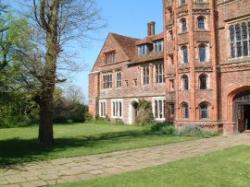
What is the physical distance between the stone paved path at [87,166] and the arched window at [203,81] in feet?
33.6

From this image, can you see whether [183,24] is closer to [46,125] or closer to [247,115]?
[247,115]

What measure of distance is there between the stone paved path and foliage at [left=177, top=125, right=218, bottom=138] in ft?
23.1

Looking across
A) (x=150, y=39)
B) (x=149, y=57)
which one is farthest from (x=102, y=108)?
(x=150, y=39)

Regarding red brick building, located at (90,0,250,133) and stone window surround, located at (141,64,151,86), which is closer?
red brick building, located at (90,0,250,133)

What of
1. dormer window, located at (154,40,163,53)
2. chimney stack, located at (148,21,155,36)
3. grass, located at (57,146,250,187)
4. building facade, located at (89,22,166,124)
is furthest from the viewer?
chimney stack, located at (148,21,155,36)

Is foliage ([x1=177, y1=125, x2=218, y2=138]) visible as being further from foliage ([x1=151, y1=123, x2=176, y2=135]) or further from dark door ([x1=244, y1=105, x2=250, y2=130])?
dark door ([x1=244, y1=105, x2=250, y2=130])

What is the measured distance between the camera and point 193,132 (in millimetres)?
22938

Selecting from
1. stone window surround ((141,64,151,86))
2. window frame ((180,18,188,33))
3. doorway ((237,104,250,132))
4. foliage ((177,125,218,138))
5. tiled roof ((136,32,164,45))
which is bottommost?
foliage ((177,125,218,138))

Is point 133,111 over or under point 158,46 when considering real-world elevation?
under

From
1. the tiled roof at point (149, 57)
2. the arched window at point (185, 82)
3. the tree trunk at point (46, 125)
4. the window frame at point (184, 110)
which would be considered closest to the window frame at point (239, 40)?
the arched window at point (185, 82)

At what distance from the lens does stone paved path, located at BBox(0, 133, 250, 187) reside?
985 centimetres

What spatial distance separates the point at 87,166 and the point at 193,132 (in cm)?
1268

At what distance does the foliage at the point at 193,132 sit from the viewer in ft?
74.4

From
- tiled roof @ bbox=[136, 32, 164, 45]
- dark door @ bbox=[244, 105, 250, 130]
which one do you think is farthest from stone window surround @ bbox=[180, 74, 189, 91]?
tiled roof @ bbox=[136, 32, 164, 45]
